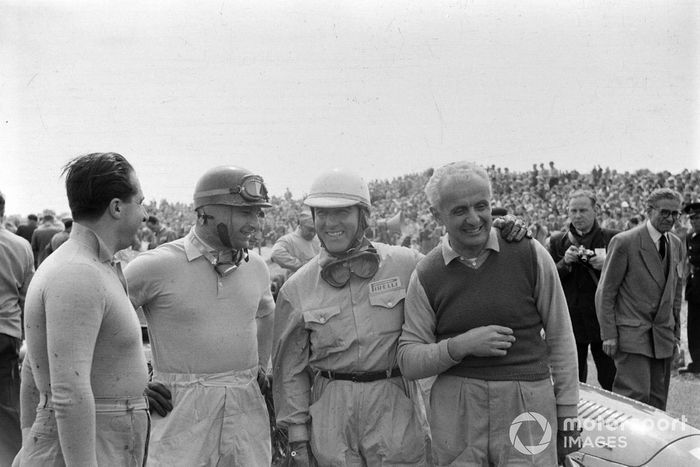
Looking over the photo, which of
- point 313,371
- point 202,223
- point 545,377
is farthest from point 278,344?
point 545,377

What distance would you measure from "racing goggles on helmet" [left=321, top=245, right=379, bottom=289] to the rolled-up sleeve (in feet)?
0.68

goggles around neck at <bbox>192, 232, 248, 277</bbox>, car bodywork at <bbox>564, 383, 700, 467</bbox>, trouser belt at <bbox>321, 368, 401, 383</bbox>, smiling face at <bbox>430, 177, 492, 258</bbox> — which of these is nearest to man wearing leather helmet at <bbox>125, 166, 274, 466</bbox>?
goggles around neck at <bbox>192, 232, 248, 277</bbox>

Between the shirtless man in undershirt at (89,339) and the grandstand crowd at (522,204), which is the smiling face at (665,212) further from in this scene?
the grandstand crowd at (522,204)

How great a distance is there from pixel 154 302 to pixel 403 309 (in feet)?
3.83

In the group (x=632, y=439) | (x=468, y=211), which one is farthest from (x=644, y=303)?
(x=468, y=211)

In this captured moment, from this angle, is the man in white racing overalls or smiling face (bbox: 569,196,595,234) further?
smiling face (bbox: 569,196,595,234)

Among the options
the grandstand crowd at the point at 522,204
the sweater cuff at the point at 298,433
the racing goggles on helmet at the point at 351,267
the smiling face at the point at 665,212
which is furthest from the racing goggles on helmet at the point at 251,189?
the grandstand crowd at the point at 522,204

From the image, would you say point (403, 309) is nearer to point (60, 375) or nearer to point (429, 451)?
point (429, 451)

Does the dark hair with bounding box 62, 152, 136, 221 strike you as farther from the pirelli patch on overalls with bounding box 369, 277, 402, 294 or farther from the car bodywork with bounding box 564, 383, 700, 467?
the car bodywork with bounding box 564, 383, 700, 467

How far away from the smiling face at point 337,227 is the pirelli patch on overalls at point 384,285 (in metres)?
0.22

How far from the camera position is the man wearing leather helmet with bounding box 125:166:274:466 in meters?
2.90

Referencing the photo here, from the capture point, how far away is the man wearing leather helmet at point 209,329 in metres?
2.90

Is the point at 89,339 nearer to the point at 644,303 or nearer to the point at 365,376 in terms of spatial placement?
the point at 365,376

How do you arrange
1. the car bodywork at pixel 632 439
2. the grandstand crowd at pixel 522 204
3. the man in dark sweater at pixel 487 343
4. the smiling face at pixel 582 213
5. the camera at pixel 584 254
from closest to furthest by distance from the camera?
the man in dark sweater at pixel 487 343 < the car bodywork at pixel 632 439 < the camera at pixel 584 254 < the smiling face at pixel 582 213 < the grandstand crowd at pixel 522 204
